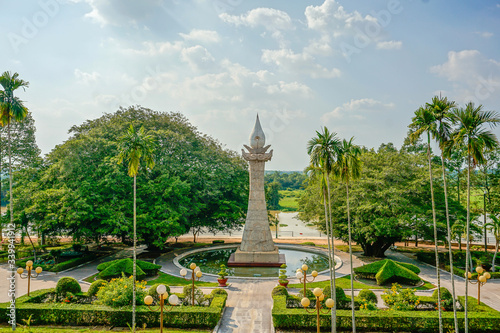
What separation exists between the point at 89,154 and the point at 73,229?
6.73 metres

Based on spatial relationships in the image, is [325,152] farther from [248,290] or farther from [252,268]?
[252,268]

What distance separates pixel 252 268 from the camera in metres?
28.1

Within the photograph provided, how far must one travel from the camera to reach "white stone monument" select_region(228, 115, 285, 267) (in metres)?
28.7

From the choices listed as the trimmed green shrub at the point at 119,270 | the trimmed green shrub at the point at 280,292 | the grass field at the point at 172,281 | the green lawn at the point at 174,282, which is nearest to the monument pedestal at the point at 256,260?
the green lawn at the point at 174,282

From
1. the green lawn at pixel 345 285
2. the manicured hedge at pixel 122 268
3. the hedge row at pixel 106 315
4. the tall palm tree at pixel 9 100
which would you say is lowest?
the green lawn at pixel 345 285

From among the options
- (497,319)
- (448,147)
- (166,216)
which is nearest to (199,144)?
(166,216)

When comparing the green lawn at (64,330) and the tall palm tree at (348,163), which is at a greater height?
the tall palm tree at (348,163)

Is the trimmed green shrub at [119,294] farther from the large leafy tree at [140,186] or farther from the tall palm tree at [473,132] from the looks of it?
the tall palm tree at [473,132]

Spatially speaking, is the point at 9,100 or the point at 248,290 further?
the point at 248,290

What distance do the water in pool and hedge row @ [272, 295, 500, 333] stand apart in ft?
32.2

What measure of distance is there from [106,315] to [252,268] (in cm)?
1359

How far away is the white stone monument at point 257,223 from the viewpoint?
28734 mm

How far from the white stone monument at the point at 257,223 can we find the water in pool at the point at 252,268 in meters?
0.92

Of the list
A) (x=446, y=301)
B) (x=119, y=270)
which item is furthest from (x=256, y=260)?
(x=446, y=301)
